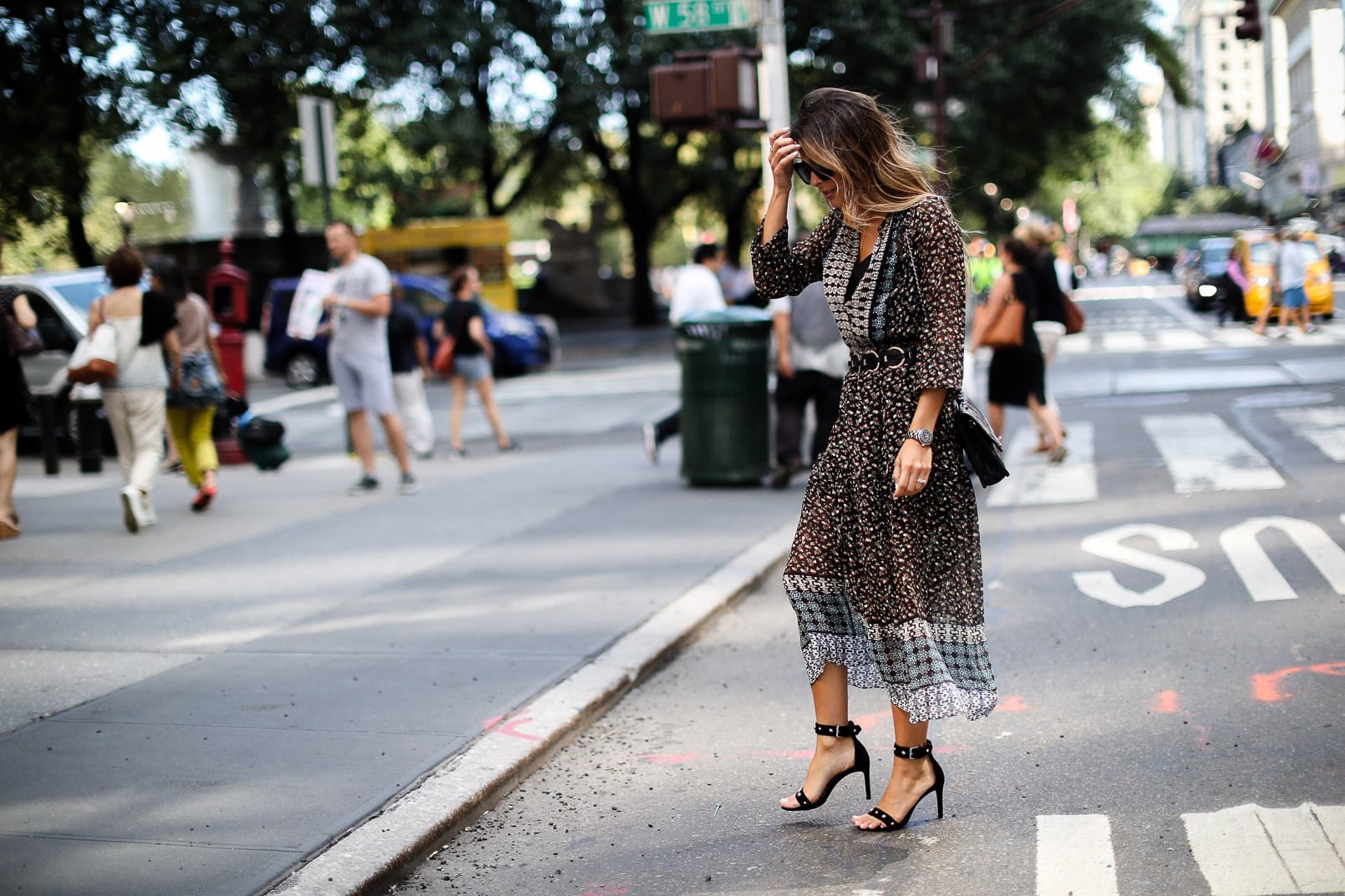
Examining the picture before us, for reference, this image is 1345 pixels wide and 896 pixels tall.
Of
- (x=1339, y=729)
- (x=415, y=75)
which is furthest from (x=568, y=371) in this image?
(x=1339, y=729)

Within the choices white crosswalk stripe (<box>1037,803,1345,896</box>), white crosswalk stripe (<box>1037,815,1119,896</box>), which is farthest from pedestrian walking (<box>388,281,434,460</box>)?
white crosswalk stripe (<box>1037,803,1345,896</box>)

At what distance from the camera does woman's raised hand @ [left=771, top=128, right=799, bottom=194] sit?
3.79 meters

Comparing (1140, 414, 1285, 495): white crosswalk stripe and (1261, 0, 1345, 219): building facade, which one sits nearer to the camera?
(1140, 414, 1285, 495): white crosswalk stripe

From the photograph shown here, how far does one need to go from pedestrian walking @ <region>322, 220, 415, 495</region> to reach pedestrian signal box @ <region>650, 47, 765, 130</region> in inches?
94.1

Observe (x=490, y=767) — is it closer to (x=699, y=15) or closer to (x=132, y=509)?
(x=132, y=509)

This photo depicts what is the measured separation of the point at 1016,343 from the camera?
10.6m

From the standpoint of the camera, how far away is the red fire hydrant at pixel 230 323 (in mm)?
14086

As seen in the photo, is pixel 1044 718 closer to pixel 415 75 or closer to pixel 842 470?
pixel 842 470

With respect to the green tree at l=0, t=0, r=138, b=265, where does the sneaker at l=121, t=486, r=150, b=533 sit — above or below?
below

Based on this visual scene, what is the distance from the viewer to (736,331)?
10.2 m

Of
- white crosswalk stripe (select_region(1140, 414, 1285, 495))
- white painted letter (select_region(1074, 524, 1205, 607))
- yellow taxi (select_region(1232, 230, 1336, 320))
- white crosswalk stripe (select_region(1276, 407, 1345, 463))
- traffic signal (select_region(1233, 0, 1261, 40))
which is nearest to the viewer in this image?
white painted letter (select_region(1074, 524, 1205, 607))

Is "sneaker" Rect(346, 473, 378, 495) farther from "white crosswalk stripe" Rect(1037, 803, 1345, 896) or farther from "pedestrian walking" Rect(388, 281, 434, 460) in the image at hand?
"white crosswalk stripe" Rect(1037, 803, 1345, 896)

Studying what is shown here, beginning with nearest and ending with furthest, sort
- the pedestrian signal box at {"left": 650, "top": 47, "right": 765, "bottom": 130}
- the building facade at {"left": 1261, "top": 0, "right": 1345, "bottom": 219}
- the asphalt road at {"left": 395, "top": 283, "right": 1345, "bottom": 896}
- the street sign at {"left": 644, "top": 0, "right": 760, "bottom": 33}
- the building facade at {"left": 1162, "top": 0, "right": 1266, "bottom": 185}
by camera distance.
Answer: the asphalt road at {"left": 395, "top": 283, "right": 1345, "bottom": 896} → the pedestrian signal box at {"left": 650, "top": 47, "right": 765, "bottom": 130} → the street sign at {"left": 644, "top": 0, "right": 760, "bottom": 33} → the building facade at {"left": 1261, "top": 0, "right": 1345, "bottom": 219} → the building facade at {"left": 1162, "top": 0, "right": 1266, "bottom": 185}

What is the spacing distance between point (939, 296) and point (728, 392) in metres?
6.61
